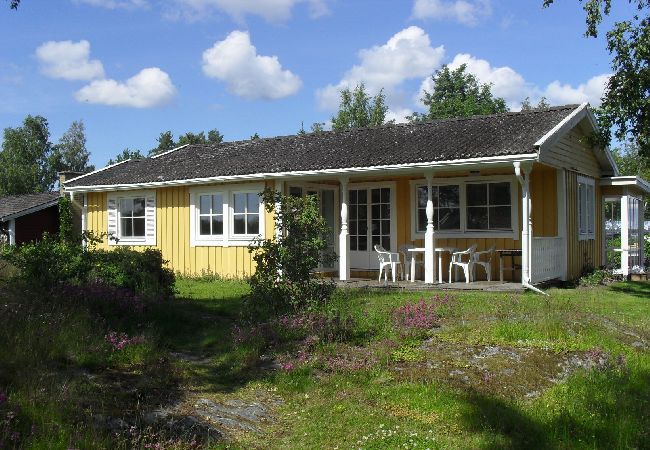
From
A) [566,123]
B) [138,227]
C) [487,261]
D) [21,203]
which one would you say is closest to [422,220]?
[487,261]

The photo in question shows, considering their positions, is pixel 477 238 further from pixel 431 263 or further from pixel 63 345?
pixel 63 345

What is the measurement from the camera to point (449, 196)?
1550cm

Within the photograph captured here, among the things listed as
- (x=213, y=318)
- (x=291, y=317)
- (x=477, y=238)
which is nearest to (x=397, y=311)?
(x=291, y=317)

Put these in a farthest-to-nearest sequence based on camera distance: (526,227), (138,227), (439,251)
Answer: (138,227)
(439,251)
(526,227)

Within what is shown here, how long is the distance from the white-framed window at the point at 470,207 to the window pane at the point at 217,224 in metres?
4.96

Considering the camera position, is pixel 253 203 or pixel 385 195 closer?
pixel 385 195

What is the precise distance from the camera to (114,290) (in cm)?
943

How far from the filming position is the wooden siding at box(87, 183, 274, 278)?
16.6 metres

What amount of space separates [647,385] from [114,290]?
6971mm

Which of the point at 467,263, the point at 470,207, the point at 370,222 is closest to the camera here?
the point at 467,263

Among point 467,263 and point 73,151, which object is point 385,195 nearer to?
point 467,263

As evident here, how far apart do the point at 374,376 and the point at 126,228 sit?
13644 millimetres

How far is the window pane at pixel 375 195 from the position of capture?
645 inches

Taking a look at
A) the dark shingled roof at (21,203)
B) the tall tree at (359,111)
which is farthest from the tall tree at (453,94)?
the dark shingled roof at (21,203)
